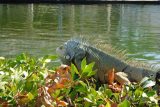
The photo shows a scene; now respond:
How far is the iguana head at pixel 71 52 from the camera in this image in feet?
10.3

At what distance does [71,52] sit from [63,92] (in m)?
1.18

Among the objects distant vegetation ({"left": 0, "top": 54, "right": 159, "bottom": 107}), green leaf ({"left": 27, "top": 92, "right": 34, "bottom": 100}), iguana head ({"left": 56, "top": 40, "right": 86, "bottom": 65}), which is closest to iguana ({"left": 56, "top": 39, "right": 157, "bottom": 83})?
iguana head ({"left": 56, "top": 40, "right": 86, "bottom": 65})

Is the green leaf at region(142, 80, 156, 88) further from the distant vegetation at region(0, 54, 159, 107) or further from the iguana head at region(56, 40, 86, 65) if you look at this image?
the iguana head at region(56, 40, 86, 65)

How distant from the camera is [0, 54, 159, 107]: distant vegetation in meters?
1.88

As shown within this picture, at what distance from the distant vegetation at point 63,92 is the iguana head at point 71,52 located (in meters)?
0.86

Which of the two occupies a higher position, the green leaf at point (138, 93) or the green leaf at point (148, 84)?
the green leaf at point (148, 84)

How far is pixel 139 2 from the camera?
34.2 m

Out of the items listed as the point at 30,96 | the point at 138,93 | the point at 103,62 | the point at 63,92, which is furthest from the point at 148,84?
the point at 103,62

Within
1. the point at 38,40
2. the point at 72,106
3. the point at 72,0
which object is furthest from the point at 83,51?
the point at 72,0

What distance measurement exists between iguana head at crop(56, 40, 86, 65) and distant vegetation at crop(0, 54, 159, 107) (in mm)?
856

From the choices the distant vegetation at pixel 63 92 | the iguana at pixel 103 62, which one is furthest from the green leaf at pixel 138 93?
the iguana at pixel 103 62

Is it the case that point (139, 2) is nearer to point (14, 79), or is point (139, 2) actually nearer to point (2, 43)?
point (2, 43)

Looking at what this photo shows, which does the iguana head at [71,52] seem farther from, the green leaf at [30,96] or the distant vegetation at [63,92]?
the green leaf at [30,96]

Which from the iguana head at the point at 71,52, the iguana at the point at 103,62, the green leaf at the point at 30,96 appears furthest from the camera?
the iguana head at the point at 71,52
